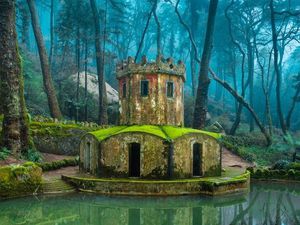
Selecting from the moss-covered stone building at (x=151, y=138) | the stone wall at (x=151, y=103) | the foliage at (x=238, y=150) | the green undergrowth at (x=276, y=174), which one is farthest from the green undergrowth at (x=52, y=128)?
the green undergrowth at (x=276, y=174)

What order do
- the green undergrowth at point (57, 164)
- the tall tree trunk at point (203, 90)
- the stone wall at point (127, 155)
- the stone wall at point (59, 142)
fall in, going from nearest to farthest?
the stone wall at point (127, 155), the green undergrowth at point (57, 164), the stone wall at point (59, 142), the tall tree trunk at point (203, 90)

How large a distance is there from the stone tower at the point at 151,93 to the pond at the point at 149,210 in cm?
663

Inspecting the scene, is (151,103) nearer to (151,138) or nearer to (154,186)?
(151,138)

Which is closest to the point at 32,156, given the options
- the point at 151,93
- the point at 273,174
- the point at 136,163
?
the point at 136,163

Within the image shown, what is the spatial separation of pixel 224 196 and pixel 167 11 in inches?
2193

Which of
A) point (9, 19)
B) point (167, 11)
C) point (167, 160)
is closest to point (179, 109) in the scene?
point (167, 160)

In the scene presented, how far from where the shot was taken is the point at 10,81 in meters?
20.9

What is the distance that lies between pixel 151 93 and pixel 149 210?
31.0ft

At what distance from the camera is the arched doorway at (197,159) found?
20.5 metres

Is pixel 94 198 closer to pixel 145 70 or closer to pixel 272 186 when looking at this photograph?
pixel 145 70

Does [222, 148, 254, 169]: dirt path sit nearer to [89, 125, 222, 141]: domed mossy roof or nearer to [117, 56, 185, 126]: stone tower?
[89, 125, 222, 141]: domed mossy roof

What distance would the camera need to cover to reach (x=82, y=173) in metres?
20.8

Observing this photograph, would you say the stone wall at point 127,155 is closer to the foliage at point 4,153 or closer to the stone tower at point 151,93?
the stone tower at point 151,93

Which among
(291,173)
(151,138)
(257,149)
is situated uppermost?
(151,138)
